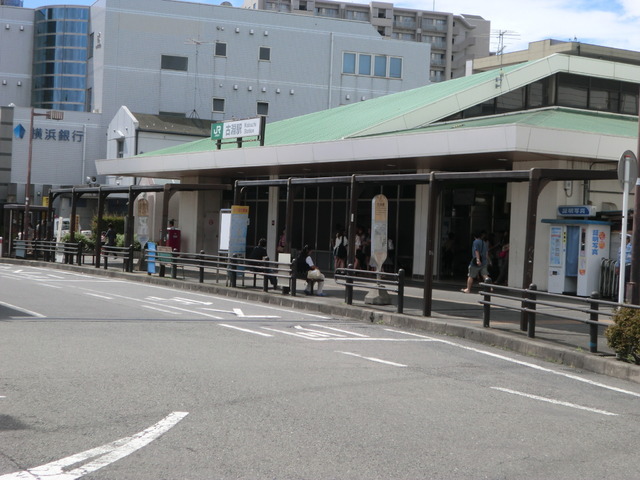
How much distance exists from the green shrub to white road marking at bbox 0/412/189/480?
22.5 feet

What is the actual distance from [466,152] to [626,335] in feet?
39.7

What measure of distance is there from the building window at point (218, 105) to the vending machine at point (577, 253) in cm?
4266

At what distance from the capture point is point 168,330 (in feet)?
45.4

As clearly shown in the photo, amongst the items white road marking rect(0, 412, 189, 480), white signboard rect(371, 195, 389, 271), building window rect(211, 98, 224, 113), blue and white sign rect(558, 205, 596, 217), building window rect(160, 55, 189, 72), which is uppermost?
building window rect(160, 55, 189, 72)

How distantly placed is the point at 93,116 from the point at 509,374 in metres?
54.4

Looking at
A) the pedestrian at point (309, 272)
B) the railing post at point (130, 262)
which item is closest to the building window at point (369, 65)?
the railing post at point (130, 262)

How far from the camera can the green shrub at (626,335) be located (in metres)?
11.3

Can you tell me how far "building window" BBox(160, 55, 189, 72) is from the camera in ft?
202

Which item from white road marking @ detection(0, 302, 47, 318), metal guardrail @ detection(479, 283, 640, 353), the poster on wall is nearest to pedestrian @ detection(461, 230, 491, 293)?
the poster on wall

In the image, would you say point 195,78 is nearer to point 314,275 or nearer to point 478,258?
point 478,258

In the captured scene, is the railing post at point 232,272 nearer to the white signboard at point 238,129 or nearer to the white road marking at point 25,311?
the white road marking at point 25,311

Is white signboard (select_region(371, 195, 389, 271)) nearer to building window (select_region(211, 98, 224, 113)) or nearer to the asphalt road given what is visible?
the asphalt road

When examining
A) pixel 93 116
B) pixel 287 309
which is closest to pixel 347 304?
pixel 287 309

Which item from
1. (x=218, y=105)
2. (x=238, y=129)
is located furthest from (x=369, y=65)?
(x=238, y=129)
